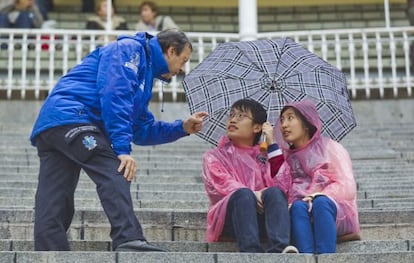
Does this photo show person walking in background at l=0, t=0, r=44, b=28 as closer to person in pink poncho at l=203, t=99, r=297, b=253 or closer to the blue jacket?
person in pink poncho at l=203, t=99, r=297, b=253

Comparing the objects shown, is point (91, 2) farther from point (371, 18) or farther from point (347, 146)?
point (347, 146)

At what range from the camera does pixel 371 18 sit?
15.2 m

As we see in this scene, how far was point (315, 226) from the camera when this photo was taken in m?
4.93

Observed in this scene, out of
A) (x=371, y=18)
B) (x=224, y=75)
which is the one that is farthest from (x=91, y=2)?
(x=224, y=75)

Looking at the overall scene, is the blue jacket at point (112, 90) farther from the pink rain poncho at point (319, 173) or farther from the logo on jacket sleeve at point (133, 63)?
the pink rain poncho at point (319, 173)

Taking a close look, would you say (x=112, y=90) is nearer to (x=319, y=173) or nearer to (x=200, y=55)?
(x=319, y=173)

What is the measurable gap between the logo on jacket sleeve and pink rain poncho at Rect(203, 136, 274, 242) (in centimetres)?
91

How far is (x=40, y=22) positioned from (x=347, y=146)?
18.8 ft

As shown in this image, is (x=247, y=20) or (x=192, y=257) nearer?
(x=192, y=257)

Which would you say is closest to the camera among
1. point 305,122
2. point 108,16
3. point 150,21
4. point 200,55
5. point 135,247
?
point 135,247

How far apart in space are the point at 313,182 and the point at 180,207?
1.40 meters

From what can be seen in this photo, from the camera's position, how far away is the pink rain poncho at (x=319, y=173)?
5.23 meters

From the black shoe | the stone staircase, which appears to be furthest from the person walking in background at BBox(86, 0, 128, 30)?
the black shoe

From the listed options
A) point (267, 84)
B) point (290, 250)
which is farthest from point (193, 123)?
point (290, 250)
